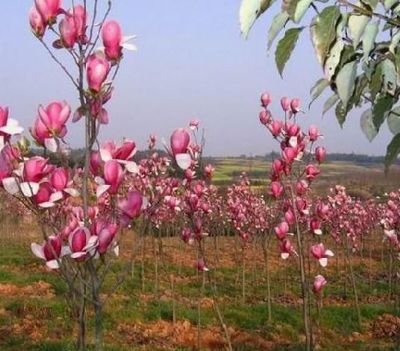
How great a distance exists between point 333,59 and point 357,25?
10 cm

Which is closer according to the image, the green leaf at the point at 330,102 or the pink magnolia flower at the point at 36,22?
the green leaf at the point at 330,102

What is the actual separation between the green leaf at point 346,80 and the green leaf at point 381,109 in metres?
0.23

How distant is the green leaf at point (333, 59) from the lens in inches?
56.2

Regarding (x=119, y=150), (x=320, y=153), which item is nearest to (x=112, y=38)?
(x=119, y=150)

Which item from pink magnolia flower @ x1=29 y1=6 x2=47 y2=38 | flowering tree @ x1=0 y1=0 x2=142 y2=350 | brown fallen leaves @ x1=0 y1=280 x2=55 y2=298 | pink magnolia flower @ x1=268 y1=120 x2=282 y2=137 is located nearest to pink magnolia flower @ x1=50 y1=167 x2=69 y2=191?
flowering tree @ x1=0 y1=0 x2=142 y2=350

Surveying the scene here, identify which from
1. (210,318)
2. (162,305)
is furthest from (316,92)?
(162,305)

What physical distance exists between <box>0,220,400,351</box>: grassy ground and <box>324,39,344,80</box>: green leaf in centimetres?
472

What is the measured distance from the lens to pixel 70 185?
202cm

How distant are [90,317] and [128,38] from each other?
8.43 meters

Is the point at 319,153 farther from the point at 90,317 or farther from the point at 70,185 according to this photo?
the point at 90,317

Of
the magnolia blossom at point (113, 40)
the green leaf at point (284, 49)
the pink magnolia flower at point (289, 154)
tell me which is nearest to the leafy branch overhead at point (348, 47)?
the green leaf at point (284, 49)

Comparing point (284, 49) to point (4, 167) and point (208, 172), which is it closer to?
point (4, 167)

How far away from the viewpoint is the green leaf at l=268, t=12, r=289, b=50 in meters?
1.49

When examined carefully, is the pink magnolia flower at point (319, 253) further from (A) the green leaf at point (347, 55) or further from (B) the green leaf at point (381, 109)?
(A) the green leaf at point (347, 55)
